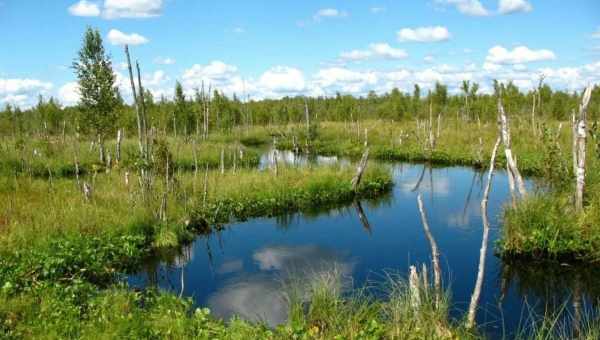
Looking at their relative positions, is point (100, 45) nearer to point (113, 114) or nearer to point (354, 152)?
point (113, 114)

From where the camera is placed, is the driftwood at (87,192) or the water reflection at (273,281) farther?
the driftwood at (87,192)

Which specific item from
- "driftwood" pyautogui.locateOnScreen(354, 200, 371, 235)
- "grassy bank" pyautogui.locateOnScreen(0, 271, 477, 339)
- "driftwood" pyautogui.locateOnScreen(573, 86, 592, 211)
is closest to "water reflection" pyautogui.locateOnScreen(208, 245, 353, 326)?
"grassy bank" pyautogui.locateOnScreen(0, 271, 477, 339)

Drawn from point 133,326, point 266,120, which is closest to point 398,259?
point 133,326

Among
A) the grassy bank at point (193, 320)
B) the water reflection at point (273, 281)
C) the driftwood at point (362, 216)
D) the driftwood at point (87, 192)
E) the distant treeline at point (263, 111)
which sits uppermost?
the distant treeline at point (263, 111)

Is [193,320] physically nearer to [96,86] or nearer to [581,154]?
[581,154]

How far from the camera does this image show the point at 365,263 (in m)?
11.5

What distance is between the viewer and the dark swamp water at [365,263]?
909cm

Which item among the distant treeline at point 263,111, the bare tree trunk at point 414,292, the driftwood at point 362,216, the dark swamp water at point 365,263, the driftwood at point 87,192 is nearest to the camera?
the bare tree trunk at point 414,292

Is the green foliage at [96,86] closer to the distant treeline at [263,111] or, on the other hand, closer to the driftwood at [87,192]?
the distant treeline at [263,111]

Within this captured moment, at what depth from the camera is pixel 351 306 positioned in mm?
7258

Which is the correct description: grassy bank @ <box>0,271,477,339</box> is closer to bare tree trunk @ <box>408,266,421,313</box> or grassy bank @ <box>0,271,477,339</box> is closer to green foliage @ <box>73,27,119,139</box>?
bare tree trunk @ <box>408,266,421,313</box>

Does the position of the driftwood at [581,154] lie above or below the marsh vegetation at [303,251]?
above

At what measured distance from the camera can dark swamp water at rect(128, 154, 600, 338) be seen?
9.09 metres

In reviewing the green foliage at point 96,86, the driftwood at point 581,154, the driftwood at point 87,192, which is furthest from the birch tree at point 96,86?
the driftwood at point 581,154
